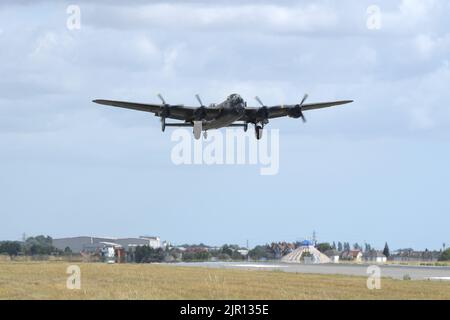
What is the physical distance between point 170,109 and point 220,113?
4.23m

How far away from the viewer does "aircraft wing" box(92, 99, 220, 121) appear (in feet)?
200

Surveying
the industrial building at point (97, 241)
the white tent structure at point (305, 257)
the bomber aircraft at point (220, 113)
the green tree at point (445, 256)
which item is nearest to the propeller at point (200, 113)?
the bomber aircraft at point (220, 113)

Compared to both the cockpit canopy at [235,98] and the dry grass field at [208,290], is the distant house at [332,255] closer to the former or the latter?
the cockpit canopy at [235,98]

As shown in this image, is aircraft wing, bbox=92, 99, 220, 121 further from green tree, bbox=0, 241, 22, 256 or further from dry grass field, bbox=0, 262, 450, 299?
green tree, bbox=0, 241, 22, 256

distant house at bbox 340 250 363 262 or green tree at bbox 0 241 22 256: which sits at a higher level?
green tree at bbox 0 241 22 256

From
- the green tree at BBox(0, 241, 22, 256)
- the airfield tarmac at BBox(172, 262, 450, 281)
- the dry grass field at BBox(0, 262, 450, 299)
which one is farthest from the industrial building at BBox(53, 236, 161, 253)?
the dry grass field at BBox(0, 262, 450, 299)

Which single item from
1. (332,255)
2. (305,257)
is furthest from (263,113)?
(332,255)

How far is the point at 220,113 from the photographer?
58969 mm

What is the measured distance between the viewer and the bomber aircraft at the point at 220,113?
189 ft

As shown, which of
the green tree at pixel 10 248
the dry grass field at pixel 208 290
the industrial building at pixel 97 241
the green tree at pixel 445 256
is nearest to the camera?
the dry grass field at pixel 208 290

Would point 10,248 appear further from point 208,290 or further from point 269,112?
point 208,290
